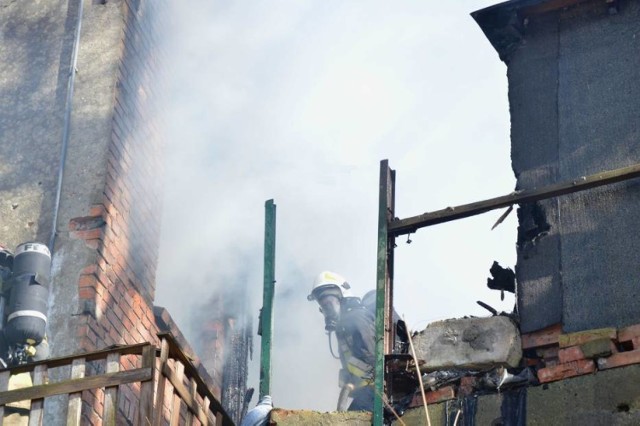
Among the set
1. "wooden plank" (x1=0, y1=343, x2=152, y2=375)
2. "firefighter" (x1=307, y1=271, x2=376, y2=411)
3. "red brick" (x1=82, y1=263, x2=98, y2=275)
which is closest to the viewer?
"wooden plank" (x1=0, y1=343, x2=152, y2=375)

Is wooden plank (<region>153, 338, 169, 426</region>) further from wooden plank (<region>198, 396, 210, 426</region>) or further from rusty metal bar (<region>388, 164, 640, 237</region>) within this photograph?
rusty metal bar (<region>388, 164, 640, 237</region>)

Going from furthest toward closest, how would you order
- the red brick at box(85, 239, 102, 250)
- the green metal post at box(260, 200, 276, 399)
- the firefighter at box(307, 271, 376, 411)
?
the firefighter at box(307, 271, 376, 411), the red brick at box(85, 239, 102, 250), the green metal post at box(260, 200, 276, 399)

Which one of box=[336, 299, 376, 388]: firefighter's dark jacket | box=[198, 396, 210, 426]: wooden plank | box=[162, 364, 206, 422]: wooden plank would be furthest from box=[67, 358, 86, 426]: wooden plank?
box=[336, 299, 376, 388]: firefighter's dark jacket

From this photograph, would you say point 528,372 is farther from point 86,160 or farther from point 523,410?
point 86,160

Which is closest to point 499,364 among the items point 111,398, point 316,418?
point 316,418

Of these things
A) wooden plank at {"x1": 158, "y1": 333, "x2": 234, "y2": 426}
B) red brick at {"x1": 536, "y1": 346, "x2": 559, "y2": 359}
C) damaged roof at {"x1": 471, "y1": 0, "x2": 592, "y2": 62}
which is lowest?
wooden plank at {"x1": 158, "y1": 333, "x2": 234, "y2": 426}

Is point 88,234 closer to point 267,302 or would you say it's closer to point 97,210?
point 97,210

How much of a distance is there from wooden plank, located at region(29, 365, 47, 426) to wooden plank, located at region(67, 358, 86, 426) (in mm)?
172

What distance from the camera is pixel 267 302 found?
7961 mm

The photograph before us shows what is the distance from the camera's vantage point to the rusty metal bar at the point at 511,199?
25.0 ft

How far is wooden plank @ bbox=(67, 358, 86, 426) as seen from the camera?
7164 mm

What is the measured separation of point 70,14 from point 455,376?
558 cm

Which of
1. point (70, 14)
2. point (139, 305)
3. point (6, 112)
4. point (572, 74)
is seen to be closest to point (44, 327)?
point (139, 305)

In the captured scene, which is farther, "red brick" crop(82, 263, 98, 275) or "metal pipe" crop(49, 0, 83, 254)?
"metal pipe" crop(49, 0, 83, 254)
